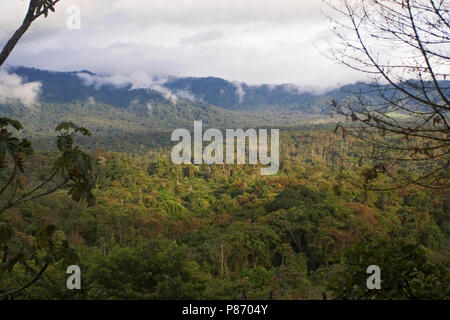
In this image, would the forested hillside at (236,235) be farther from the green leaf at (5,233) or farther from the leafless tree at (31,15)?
the leafless tree at (31,15)

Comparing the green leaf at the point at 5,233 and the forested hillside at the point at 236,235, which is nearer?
the green leaf at the point at 5,233

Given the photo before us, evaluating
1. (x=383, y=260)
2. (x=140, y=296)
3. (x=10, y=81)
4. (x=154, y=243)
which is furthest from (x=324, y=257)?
(x=10, y=81)

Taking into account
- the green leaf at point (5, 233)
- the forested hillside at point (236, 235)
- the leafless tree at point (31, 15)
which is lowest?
the forested hillside at point (236, 235)

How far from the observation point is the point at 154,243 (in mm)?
7219

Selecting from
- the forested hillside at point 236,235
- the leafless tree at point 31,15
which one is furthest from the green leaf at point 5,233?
the leafless tree at point 31,15

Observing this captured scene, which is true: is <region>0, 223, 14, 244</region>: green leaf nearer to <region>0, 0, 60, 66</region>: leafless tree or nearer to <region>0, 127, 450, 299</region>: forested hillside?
<region>0, 127, 450, 299</region>: forested hillside

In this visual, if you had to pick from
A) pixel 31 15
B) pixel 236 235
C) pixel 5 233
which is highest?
pixel 31 15

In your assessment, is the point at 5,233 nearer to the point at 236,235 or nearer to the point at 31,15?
the point at 31,15

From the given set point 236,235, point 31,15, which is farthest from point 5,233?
point 236,235

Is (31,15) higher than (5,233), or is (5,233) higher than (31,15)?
(31,15)

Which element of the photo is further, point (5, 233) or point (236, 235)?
point (236, 235)

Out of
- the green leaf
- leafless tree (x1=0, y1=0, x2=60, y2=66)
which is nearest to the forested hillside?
the green leaf

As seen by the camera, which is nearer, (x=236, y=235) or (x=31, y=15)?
(x=31, y=15)

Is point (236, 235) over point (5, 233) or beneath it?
beneath
